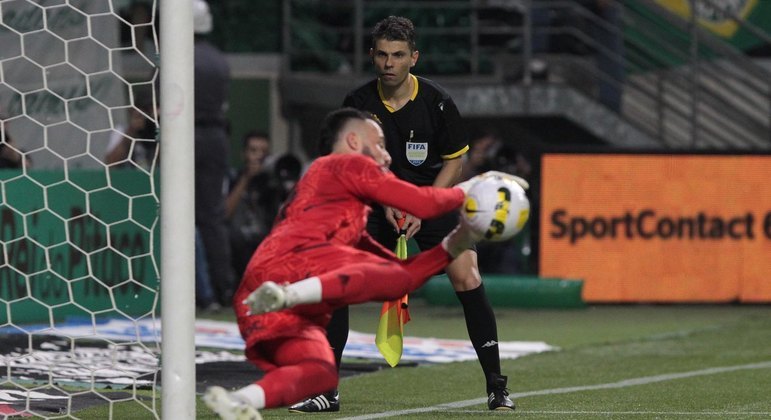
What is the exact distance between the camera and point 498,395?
722cm

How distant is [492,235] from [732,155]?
28.4ft

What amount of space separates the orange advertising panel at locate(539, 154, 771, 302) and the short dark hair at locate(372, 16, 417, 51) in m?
6.61

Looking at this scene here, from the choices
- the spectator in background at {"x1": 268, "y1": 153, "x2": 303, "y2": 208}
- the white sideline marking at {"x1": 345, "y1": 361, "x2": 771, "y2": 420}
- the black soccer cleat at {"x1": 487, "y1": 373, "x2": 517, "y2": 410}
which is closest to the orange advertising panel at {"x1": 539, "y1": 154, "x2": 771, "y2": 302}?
the spectator in background at {"x1": 268, "y1": 153, "x2": 303, "y2": 208}

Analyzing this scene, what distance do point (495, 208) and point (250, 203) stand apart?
8.99 meters

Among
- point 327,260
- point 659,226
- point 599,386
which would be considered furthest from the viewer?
point 659,226

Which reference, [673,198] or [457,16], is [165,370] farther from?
[457,16]

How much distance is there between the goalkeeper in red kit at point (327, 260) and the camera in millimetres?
5582

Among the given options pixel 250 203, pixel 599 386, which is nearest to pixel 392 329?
pixel 599 386

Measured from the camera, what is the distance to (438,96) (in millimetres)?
7633

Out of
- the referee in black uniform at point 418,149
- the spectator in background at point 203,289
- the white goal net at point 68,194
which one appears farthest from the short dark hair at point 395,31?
the spectator in background at point 203,289

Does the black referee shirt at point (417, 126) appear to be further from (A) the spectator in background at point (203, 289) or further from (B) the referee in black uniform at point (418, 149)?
(A) the spectator in background at point (203, 289)

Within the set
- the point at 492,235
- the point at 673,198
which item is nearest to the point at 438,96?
the point at 492,235

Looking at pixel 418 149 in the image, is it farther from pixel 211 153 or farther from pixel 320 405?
pixel 211 153

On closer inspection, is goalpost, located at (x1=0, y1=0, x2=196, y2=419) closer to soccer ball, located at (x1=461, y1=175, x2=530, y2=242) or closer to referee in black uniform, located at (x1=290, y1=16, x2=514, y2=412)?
referee in black uniform, located at (x1=290, y1=16, x2=514, y2=412)
